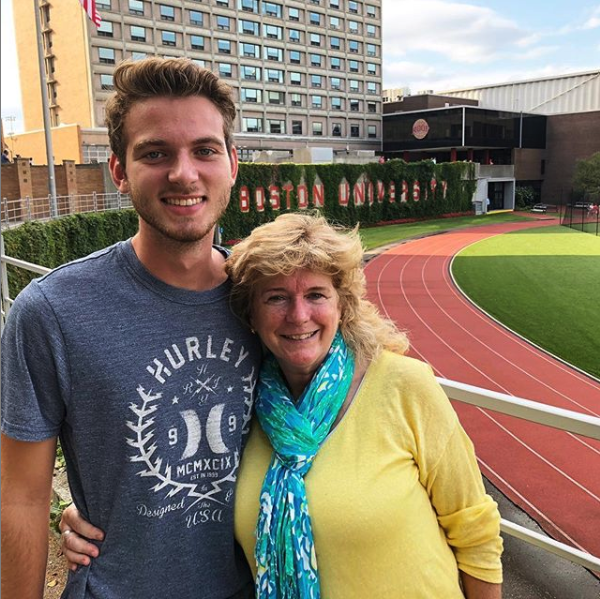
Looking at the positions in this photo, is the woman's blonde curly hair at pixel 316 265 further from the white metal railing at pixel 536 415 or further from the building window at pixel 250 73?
the building window at pixel 250 73

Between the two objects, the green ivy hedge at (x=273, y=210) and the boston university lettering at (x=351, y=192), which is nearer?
the green ivy hedge at (x=273, y=210)

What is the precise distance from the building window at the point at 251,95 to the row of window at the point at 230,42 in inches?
138

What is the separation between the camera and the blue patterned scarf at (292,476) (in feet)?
5.80

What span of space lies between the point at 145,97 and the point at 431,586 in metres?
1.74

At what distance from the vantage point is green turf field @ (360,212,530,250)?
37.5 m

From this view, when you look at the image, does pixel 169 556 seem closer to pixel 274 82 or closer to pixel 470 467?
pixel 470 467

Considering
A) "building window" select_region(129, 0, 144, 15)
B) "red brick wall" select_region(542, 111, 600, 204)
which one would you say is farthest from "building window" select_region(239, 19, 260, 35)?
"red brick wall" select_region(542, 111, 600, 204)

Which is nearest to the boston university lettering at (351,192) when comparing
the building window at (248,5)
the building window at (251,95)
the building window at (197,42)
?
the building window at (251,95)

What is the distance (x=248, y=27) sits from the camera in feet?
204

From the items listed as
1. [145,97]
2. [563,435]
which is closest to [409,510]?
[145,97]

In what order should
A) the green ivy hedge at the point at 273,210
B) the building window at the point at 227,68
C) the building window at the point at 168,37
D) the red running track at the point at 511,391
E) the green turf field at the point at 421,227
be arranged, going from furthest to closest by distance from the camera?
the building window at the point at 227,68 → the building window at the point at 168,37 → the green turf field at the point at 421,227 → the green ivy hedge at the point at 273,210 → the red running track at the point at 511,391

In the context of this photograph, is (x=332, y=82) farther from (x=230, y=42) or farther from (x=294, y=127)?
(x=230, y=42)

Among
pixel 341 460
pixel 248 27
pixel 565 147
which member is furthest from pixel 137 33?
pixel 341 460

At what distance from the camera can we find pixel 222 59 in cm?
6062
